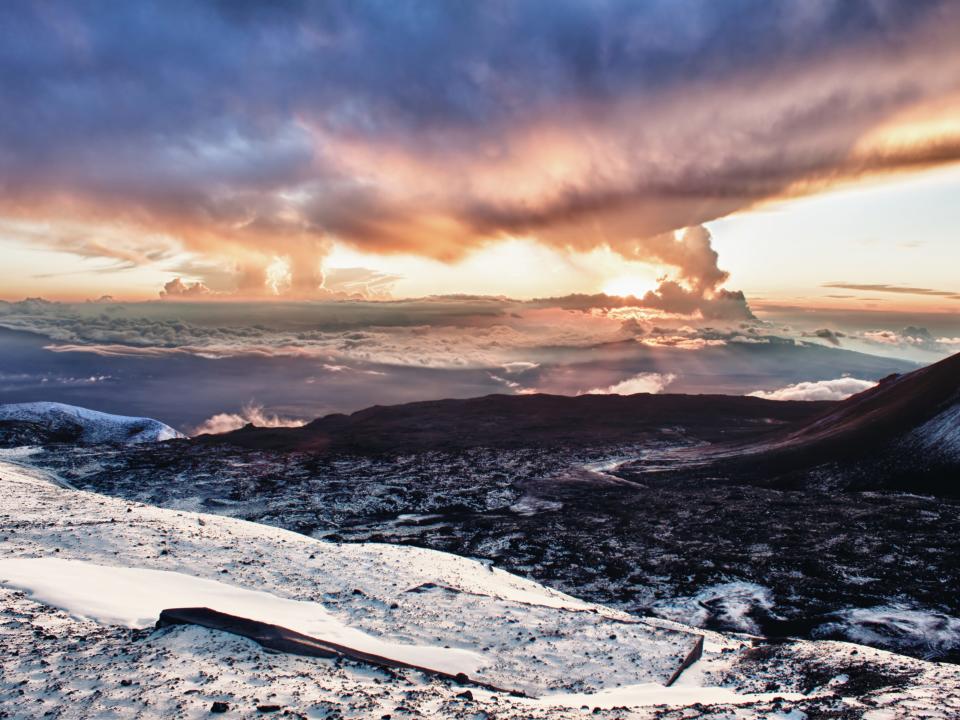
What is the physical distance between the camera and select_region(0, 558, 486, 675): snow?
429 inches

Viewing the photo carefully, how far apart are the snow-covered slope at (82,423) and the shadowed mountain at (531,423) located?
10.6 m

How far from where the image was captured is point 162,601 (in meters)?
11.9

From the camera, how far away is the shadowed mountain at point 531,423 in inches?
2569

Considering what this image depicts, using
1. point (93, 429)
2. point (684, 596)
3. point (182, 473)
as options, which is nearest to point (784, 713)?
point (684, 596)

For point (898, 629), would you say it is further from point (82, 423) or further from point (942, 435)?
point (82, 423)

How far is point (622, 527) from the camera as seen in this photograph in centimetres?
3105

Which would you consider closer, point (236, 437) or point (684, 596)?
point (684, 596)

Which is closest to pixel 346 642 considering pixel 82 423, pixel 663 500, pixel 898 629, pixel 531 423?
pixel 898 629

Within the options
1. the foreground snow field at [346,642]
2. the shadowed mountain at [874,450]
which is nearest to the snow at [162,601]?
the foreground snow field at [346,642]

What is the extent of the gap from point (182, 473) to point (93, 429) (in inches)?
1390

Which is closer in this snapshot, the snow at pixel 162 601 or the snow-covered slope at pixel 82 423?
the snow at pixel 162 601

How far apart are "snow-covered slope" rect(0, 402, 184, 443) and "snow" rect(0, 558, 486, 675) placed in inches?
2617

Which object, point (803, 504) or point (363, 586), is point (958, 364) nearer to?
point (803, 504)

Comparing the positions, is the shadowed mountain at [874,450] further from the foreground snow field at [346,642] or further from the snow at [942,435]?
the foreground snow field at [346,642]
